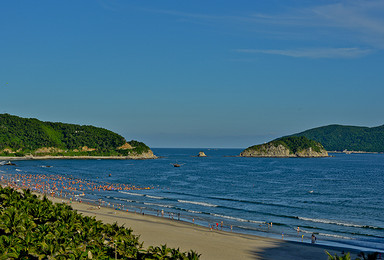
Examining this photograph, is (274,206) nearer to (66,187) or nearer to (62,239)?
(62,239)

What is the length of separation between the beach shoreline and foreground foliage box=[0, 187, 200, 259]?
371 inches

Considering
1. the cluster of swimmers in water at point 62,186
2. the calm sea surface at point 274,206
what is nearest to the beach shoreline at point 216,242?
the calm sea surface at point 274,206

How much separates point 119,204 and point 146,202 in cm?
579

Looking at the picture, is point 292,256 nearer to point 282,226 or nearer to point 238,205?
point 282,226

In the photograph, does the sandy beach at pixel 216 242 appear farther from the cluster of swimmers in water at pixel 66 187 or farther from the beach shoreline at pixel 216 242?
the cluster of swimmers in water at pixel 66 187

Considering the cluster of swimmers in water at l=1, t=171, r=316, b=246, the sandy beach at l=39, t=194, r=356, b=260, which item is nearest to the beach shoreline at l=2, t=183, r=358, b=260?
the sandy beach at l=39, t=194, r=356, b=260

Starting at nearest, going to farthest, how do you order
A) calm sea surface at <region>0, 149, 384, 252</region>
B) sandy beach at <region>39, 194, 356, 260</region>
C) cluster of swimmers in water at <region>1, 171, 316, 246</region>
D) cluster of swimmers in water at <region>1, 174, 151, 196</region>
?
sandy beach at <region>39, 194, 356, 260</region>, calm sea surface at <region>0, 149, 384, 252</region>, cluster of swimmers in water at <region>1, 171, 316, 246</region>, cluster of swimmers in water at <region>1, 174, 151, 196</region>

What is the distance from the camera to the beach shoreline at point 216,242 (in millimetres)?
38469

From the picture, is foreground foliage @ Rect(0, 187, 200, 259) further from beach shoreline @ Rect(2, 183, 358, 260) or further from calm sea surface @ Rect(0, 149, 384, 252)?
calm sea surface @ Rect(0, 149, 384, 252)

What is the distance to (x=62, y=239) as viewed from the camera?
1103 inches

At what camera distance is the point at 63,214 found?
34250 mm

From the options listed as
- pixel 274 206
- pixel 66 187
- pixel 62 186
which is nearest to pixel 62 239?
pixel 274 206

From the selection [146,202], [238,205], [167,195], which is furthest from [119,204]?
[238,205]

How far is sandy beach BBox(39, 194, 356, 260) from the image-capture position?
126 feet
